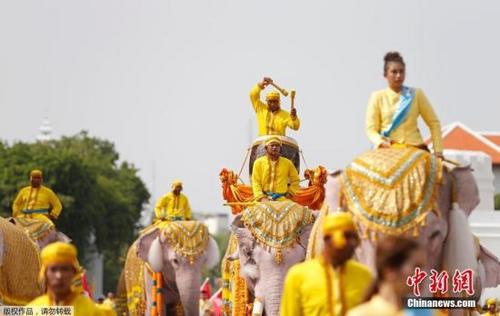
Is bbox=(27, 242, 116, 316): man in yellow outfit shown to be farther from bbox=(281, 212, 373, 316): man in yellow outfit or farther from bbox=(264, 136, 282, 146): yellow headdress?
bbox=(264, 136, 282, 146): yellow headdress

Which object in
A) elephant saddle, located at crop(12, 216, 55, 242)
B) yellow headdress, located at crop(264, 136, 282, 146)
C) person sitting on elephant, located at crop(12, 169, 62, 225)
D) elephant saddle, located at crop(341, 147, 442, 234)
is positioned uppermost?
yellow headdress, located at crop(264, 136, 282, 146)

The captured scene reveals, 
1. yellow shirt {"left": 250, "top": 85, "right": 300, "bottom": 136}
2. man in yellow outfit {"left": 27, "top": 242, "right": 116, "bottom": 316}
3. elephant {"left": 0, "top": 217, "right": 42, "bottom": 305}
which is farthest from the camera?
yellow shirt {"left": 250, "top": 85, "right": 300, "bottom": 136}

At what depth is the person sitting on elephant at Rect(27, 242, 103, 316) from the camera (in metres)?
9.62

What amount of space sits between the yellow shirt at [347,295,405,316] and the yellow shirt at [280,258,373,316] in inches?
41.9

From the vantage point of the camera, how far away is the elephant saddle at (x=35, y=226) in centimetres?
2350

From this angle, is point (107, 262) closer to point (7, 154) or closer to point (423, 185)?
point (7, 154)

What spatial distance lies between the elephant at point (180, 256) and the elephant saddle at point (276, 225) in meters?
6.70

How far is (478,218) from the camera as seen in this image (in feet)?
119

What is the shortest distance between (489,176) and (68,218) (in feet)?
116

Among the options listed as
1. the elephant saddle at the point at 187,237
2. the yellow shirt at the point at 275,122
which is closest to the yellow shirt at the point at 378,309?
the yellow shirt at the point at 275,122

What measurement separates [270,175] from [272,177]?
35mm

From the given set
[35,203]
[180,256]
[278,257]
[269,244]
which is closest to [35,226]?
[35,203]

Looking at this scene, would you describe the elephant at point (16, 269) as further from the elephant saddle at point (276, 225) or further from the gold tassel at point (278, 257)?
the gold tassel at point (278, 257)

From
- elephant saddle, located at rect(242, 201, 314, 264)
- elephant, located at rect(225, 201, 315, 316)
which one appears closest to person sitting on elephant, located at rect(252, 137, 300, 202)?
elephant, located at rect(225, 201, 315, 316)
